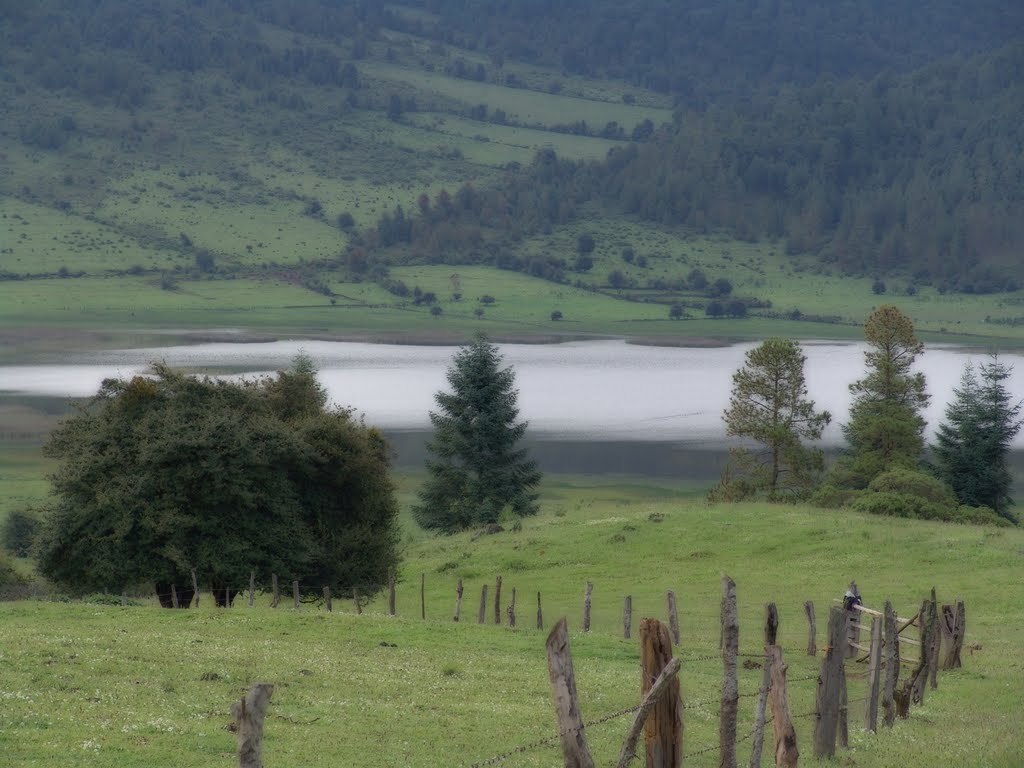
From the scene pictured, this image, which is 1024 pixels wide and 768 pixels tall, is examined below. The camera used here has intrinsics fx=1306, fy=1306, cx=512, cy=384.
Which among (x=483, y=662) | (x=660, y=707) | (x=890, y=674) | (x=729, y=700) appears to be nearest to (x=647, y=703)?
(x=660, y=707)

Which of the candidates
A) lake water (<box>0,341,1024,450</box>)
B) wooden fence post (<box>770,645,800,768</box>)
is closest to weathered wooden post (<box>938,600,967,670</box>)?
wooden fence post (<box>770,645,800,768</box>)

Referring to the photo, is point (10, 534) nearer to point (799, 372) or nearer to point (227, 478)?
point (227, 478)

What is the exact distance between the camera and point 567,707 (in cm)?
1163

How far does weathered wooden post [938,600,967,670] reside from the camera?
995 inches

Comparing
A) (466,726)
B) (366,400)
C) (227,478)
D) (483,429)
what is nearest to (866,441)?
(483,429)

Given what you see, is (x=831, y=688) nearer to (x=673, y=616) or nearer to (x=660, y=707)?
(x=660, y=707)

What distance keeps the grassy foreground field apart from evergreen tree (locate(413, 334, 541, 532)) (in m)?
23.5

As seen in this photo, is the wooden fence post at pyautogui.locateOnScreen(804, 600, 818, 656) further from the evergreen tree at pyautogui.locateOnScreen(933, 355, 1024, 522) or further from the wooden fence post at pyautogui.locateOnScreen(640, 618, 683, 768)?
the evergreen tree at pyautogui.locateOnScreen(933, 355, 1024, 522)

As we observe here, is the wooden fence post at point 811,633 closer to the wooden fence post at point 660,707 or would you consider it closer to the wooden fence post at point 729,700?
the wooden fence post at point 729,700

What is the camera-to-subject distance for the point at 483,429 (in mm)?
71938

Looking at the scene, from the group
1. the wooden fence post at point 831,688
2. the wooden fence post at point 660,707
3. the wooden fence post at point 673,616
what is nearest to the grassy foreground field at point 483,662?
the wooden fence post at point 831,688

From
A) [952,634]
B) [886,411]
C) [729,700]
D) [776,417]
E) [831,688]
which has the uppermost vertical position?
[886,411]

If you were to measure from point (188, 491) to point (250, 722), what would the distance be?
28.0 meters

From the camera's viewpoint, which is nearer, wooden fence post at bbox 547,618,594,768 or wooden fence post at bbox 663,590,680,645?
wooden fence post at bbox 547,618,594,768
